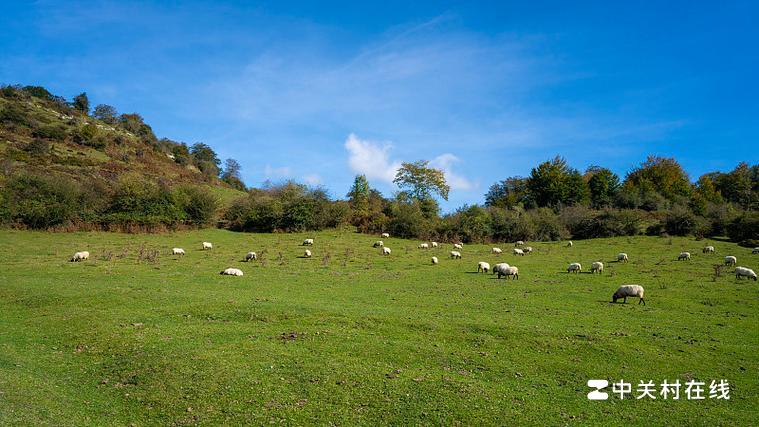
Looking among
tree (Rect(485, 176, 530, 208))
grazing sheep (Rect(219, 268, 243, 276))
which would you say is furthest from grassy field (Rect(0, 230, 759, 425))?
tree (Rect(485, 176, 530, 208))

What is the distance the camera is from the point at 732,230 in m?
55.5

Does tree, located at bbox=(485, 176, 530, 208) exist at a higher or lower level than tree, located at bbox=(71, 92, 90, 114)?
lower

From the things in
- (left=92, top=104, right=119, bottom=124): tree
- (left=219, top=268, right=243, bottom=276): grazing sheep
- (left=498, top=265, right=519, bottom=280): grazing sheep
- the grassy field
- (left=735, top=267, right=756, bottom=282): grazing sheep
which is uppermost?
(left=92, top=104, right=119, bottom=124): tree

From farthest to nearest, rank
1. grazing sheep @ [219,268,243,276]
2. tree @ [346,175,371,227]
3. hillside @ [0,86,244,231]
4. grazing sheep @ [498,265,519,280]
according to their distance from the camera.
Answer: tree @ [346,175,371,227], hillside @ [0,86,244,231], grazing sheep @ [498,265,519,280], grazing sheep @ [219,268,243,276]

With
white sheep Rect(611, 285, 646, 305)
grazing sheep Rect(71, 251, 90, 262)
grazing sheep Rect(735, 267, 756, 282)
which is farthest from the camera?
grazing sheep Rect(71, 251, 90, 262)

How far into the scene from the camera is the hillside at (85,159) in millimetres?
48344

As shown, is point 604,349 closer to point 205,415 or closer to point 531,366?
point 531,366

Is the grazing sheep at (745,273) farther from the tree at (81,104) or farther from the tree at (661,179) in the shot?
the tree at (81,104)

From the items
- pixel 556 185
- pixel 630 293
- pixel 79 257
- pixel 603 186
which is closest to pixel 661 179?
pixel 603 186

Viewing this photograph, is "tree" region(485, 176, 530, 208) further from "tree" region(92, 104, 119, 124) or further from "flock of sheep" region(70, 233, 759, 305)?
"tree" region(92, 104, 119, 124)

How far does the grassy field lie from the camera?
31.8 ft

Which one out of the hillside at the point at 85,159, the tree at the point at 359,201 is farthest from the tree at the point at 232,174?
the tree at the point at 359,201

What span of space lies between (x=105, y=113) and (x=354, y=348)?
411 feet

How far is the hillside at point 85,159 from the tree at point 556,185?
193 feet
